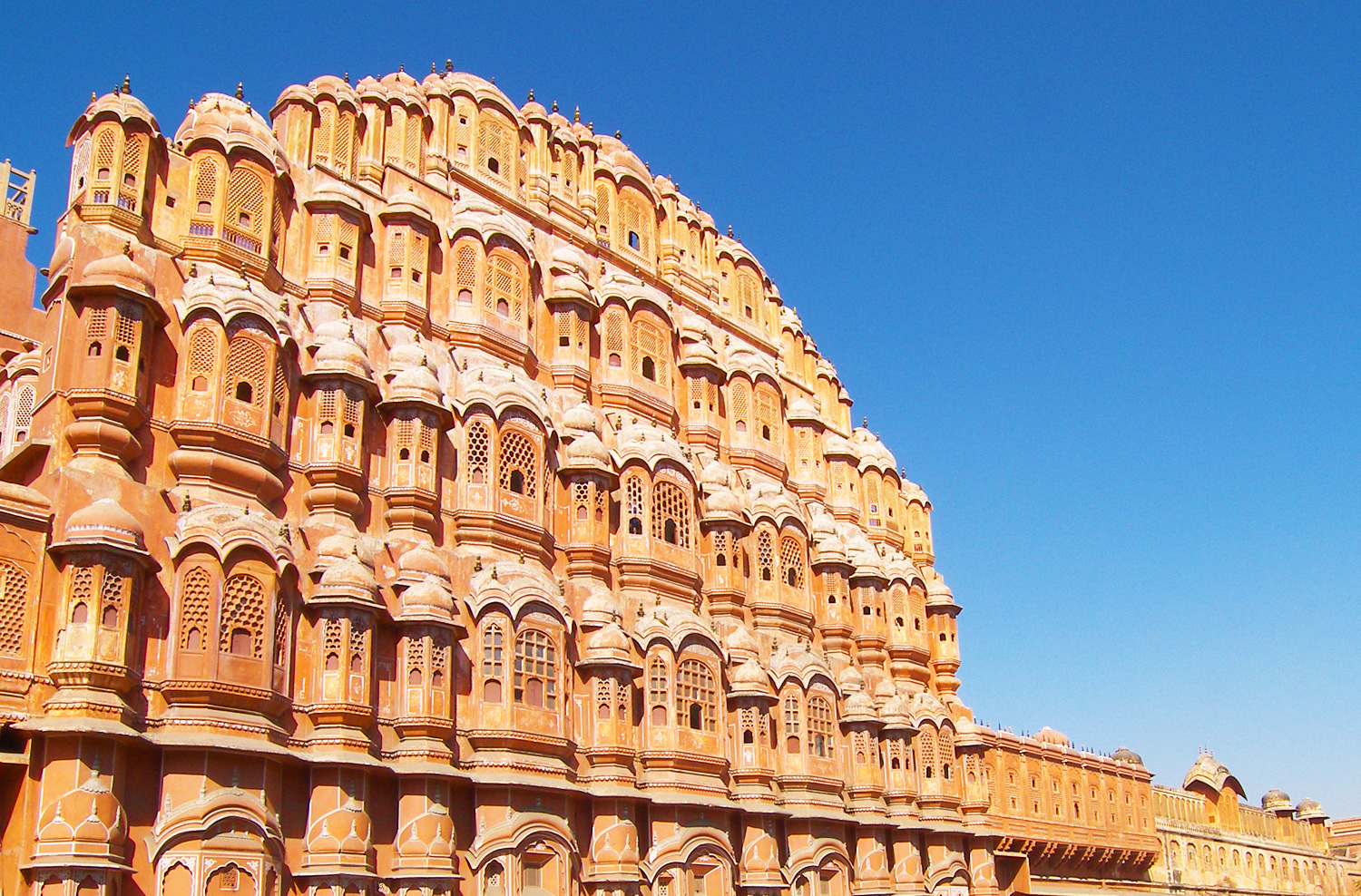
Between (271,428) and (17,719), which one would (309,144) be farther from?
(17,719)

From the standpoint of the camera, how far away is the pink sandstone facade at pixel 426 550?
20.2 m

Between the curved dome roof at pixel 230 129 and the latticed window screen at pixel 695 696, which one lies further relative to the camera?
the latticed window screen at pixel 695 696

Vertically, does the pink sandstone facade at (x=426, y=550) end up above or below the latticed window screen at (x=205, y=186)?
below

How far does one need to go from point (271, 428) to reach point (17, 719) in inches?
258

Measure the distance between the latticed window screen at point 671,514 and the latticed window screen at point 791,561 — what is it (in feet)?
13.1

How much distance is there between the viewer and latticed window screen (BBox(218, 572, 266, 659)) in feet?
70.0

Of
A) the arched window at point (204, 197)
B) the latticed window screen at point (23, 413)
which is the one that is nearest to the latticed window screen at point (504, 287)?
the arched window at point (204, 197)

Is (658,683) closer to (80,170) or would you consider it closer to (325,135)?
(325,135)

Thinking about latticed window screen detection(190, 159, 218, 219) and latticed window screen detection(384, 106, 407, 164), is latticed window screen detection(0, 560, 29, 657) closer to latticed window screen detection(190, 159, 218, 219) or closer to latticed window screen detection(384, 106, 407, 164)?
latticed window screen detection(190, 159, 218, 219)

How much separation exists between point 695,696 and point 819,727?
487 centimetres

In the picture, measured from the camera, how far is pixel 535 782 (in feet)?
80.0

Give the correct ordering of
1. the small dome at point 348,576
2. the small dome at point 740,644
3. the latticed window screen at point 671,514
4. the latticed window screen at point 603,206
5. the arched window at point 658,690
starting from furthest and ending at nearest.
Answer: the latticed window screen at point 603,206, the small dome at point 740,644, the latticed window screen at point 671,514, the arched window at point 658,690, the small dome at point 348,576

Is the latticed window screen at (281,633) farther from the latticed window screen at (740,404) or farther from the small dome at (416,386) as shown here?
the latticed window screen at (740,404)

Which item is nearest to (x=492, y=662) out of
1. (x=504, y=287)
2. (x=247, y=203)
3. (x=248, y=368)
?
(x=248, y=368)
